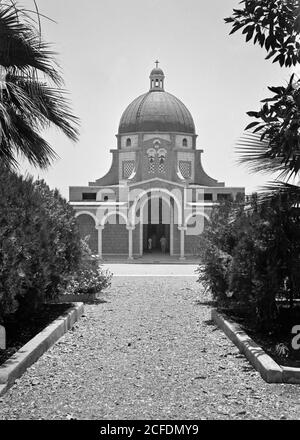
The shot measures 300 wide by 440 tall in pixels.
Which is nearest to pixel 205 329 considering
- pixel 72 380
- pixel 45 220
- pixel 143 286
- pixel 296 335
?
pixel 296 335

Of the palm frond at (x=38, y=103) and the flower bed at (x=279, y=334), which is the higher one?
the palm frond at (x=38, y=103)

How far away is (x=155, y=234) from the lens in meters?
44.0

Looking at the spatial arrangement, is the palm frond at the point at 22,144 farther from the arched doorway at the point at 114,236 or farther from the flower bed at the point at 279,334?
the arched doorway at the point at 114,236

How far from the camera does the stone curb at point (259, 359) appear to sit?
5.38 meters

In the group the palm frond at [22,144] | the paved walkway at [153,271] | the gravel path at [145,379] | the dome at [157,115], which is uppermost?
the dome at [157,115]

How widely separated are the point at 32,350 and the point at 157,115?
42190 mm

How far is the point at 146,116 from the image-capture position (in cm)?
4744

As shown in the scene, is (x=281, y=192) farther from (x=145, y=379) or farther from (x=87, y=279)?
(x=87, y=279)

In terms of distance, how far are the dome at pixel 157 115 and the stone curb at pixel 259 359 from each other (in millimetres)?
39817

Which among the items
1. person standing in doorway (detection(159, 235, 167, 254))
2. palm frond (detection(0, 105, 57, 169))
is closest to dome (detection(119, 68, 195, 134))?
person standing in doorway (detection(159, 235, 167, 254))

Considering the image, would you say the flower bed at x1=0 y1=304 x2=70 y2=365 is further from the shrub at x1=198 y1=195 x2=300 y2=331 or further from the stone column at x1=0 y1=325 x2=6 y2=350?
the shrub at x1=198 y1=195 x2=300 y2=331

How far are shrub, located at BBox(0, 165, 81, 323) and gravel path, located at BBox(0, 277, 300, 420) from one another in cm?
72

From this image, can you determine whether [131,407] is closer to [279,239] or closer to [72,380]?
[72,380]

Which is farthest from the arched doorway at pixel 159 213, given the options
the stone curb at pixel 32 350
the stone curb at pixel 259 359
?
the stone curb at pixel 259 359
